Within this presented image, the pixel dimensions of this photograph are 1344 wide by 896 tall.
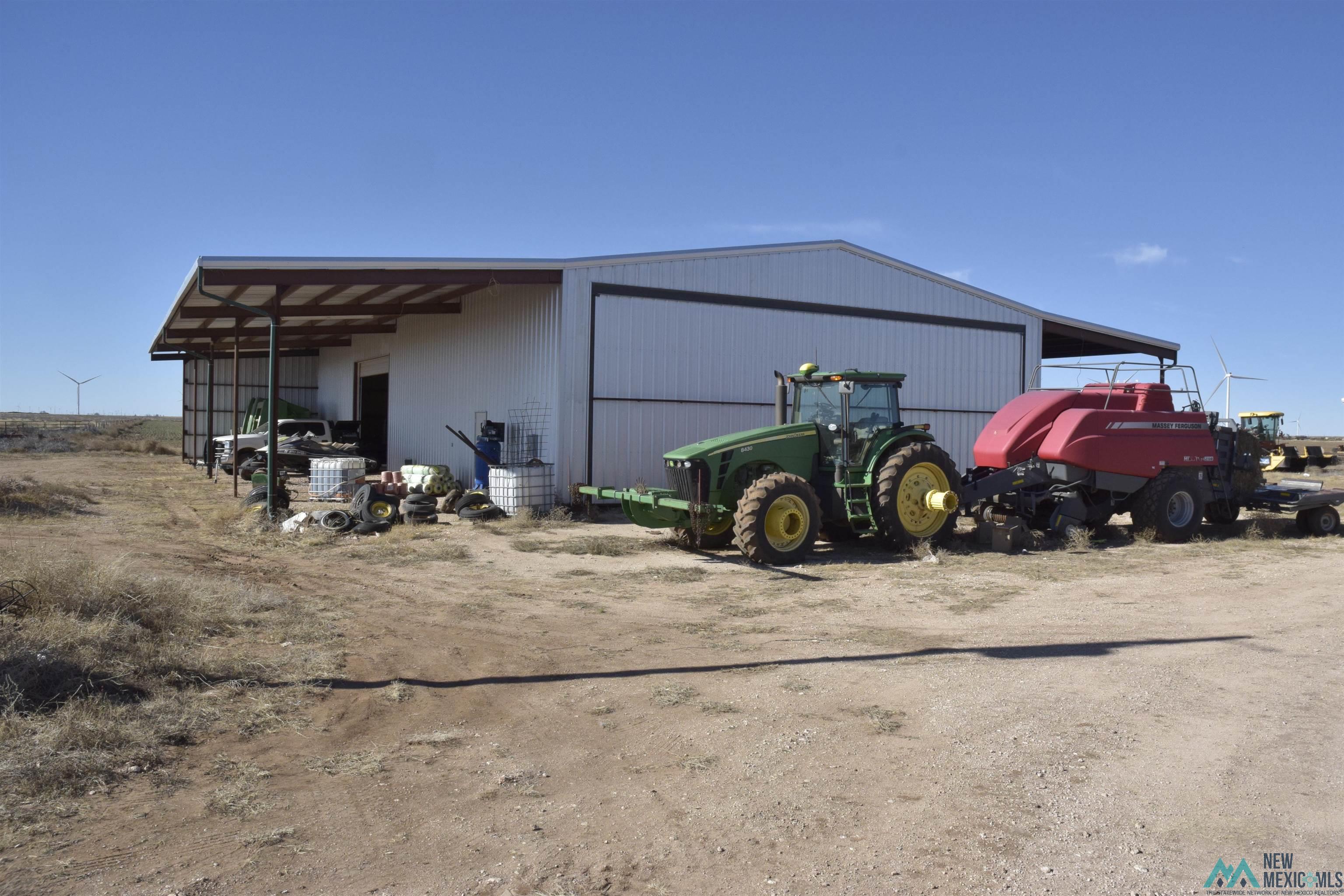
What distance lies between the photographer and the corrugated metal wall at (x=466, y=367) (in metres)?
18.4

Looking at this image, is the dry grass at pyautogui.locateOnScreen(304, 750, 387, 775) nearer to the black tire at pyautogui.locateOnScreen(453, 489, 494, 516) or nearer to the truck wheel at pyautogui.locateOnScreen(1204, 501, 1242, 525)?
the black tire at pyautogui.locateOnScreen(453, 489, 494, 516)

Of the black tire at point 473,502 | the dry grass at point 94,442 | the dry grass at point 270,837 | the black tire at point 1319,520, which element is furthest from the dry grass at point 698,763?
the dry grass at point 94,442

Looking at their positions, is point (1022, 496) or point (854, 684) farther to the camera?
point (1022, 496)

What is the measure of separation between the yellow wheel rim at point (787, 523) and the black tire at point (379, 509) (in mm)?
6432

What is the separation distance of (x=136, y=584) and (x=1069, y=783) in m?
6.96

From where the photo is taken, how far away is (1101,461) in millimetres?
13758

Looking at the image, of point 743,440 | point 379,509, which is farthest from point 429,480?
point 743,440

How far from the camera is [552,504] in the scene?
1723cm

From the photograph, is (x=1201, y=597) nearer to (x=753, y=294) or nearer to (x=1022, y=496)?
(x=1022, y=496)

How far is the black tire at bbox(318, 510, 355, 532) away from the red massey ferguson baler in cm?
895

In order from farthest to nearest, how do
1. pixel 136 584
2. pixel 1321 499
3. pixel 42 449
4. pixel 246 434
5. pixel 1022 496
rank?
pixel 42 449 → pixel 246 434 → pixel 1321 499 → pixel 1022 496 → pixel 136 584

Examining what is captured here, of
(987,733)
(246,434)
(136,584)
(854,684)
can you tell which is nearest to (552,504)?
(136,584)

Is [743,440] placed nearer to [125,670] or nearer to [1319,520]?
[125,670]

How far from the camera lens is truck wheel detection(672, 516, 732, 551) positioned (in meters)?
12.4
